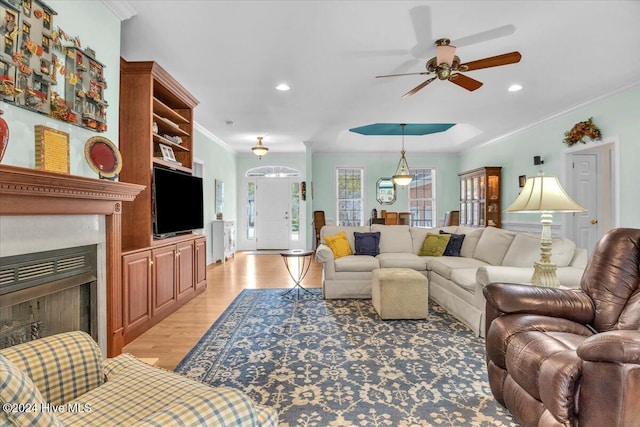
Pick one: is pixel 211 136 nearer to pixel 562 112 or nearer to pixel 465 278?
pixel 465 278

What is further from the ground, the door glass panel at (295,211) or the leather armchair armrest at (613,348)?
the door glass panel at (295,211)

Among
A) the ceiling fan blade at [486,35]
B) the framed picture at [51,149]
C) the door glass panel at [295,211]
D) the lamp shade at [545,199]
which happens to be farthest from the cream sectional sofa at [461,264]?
the door glass panel at [295,211]

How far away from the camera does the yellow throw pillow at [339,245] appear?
4.71 m

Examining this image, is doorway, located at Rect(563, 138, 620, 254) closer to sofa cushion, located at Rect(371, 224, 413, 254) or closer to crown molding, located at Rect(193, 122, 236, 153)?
sofa cushion, located at Rect(371, 224, 413, 254)

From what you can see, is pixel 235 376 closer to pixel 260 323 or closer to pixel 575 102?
pixel 260 323

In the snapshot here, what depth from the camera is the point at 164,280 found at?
363 centimetres

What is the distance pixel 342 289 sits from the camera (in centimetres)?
432

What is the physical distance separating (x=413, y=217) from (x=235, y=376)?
24.8ft

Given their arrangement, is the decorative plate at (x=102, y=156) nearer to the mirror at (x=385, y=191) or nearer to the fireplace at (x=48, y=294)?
the fireplace at (x=48, y=294)

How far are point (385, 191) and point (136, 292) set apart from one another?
7055mm

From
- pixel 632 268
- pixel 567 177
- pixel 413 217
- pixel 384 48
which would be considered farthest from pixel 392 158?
pixel 632 268

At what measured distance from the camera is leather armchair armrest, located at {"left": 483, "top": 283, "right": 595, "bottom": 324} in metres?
1.98

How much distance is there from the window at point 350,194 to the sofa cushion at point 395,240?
4060mm

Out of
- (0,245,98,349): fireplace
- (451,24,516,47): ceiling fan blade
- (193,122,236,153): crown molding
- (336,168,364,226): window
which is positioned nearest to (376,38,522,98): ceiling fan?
(451,24,516,47): ceiling fan blade
